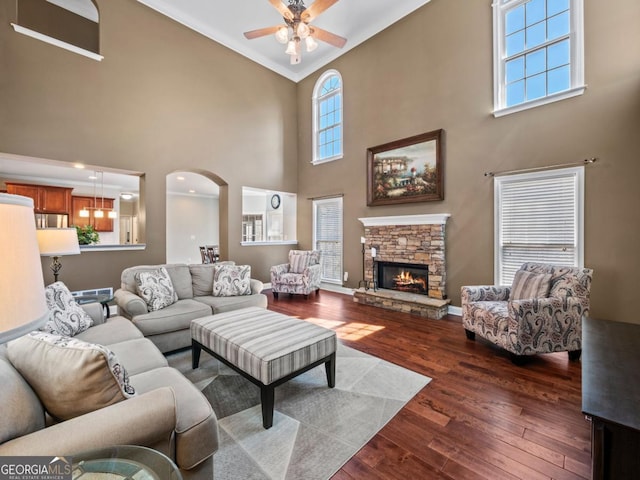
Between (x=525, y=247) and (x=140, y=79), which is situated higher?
(x=140, y=79)

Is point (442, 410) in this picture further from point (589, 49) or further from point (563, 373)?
point (589, 49)

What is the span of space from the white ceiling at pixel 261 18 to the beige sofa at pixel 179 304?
4688 millimetres

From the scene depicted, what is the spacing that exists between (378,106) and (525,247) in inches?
144

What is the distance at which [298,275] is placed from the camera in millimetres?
5621

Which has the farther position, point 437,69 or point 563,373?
point 437,69

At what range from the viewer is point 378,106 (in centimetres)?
557

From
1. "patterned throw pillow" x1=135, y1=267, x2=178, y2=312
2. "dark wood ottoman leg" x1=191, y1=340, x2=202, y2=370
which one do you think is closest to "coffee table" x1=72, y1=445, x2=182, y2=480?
"dark wood ottoman leg" x1=191, y1=340, x2=202, y2=370

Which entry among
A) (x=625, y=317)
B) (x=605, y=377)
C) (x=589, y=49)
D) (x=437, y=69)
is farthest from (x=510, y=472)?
(x=437, y=69)

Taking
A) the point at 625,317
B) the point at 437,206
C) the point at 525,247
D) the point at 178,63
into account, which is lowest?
the point at 625,317

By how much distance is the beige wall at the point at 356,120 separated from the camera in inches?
129

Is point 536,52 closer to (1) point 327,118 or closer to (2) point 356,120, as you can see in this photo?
(2) point 356,120

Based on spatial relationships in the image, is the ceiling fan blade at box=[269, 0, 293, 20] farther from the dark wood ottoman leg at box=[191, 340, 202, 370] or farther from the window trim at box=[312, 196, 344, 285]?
the dark wood ottoman leg at box=[191, 340, 202, 370]

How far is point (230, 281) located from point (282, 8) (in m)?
3.54

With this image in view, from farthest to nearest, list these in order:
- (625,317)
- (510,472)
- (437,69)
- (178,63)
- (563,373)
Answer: (178,63) → (437,69) → (625,317) → (563,373) → (510,472)
